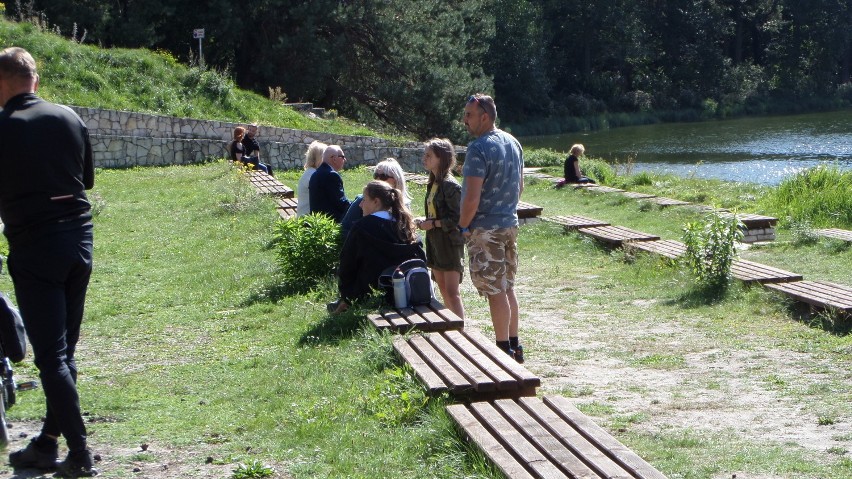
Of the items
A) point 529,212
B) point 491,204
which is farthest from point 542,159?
point 491,204

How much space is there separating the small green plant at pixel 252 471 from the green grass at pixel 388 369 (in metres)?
0.06

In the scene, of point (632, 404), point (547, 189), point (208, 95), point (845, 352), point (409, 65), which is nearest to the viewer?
point (632, 404)

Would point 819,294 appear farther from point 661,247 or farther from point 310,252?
point 310,252

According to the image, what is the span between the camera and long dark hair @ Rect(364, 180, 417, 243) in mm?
6887

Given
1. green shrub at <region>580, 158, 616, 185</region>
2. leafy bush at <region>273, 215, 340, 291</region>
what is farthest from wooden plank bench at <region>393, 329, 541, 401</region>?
green shrub at <region>580, 158, 616, 185</region>

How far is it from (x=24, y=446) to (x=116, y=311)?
11.5 ft

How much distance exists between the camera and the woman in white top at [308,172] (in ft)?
32.4

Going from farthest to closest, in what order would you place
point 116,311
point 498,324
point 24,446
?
1. point 116,311
2. point 498,324
3. point 24,446

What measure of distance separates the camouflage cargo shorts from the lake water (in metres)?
17.1

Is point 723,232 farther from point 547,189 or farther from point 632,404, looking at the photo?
point 547,189

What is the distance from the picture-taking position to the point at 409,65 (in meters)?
32.7

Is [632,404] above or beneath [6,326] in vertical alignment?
beneath

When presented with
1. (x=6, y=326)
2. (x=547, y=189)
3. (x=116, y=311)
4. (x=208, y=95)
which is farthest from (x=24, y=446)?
(x=208, y=95)

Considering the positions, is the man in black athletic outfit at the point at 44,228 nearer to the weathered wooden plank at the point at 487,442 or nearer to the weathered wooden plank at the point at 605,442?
the weathered wooden plank at the point at 487,442
